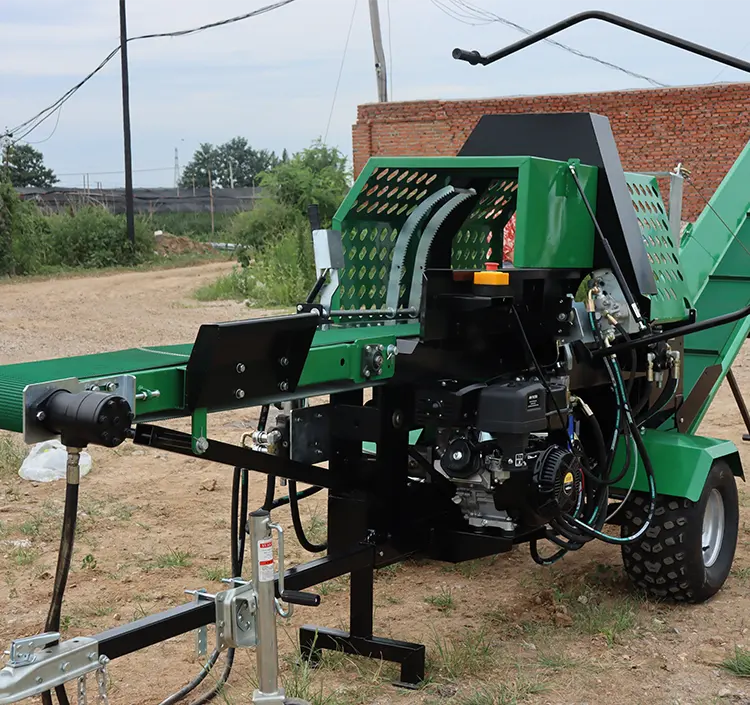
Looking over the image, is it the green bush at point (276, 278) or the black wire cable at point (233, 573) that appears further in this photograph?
the green bush at point (276, 278)

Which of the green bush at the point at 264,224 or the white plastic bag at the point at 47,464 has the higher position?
the green bush at the point at 264,224

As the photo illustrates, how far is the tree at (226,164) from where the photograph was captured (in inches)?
2788

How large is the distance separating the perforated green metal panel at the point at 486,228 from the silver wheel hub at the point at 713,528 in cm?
149

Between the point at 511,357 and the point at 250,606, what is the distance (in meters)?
1.55

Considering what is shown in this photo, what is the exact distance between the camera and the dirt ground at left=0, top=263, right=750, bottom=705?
407 centimetres

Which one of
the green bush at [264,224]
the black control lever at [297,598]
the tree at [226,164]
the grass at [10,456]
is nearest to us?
the black control lever at [297,598]

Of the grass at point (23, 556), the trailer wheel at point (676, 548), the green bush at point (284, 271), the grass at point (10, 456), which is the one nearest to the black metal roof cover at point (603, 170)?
the trailer wheel at point (676, 548)

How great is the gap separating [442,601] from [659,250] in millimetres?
1845

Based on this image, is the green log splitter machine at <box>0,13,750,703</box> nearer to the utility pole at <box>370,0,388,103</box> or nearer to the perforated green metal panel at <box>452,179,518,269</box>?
the perforated green metal panel at <box>452,179,518,269</box>

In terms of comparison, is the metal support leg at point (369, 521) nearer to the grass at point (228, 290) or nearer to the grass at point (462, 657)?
the grass at point (462, 657)

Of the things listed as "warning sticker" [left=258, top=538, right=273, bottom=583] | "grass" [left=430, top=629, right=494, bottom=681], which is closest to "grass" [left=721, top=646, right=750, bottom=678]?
"grass" [left=430, top=629, right=494, bottom=681]

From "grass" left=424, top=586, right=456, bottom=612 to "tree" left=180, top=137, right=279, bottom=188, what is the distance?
65.5 m

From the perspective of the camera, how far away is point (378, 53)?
2456 centimetres

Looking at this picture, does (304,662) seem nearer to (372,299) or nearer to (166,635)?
(166,635)
